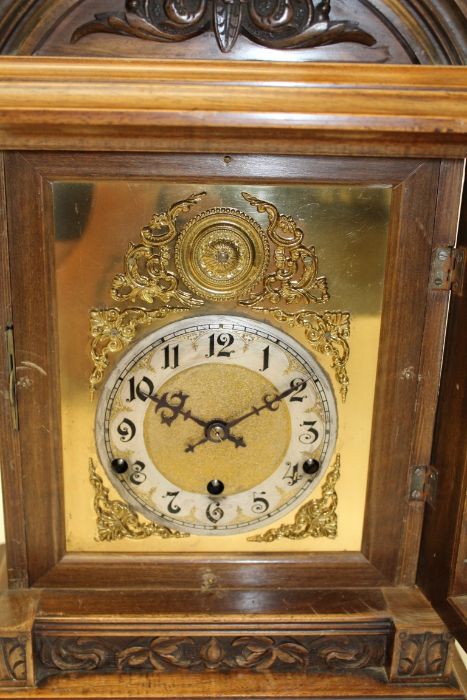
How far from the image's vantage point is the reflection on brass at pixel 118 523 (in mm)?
1037

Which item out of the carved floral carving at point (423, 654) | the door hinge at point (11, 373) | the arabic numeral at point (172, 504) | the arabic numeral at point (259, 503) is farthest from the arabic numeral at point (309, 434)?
the door hinge at point (11, 373)

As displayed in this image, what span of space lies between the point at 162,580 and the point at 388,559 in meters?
0.38

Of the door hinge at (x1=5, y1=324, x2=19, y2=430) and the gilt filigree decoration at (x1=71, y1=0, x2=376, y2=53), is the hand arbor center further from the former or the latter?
the gilt filigree decoration at (x1=71, y1=0, x2=376, y2=53)

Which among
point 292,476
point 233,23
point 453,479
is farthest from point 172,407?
point 233,23

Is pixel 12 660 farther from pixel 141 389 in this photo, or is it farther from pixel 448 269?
pixel 448 269

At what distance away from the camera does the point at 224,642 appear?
100 centimetres

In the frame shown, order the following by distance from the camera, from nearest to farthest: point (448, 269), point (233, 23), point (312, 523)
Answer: point (233, 23) < point (448, 269) < point (312, 523)

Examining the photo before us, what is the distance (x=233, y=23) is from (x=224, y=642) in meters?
0.90

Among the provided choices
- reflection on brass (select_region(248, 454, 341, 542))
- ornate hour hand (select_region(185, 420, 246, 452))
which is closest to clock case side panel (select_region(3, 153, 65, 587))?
ornate hour hand (select_region(185, 420, 246, 452))

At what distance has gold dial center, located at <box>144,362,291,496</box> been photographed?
1.01 m

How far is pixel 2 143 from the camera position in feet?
2.83

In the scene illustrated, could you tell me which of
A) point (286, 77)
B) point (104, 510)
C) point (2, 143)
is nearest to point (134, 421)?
point (104, 510)

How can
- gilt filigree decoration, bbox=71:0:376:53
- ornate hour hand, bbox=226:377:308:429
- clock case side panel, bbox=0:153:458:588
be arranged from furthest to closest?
ornate hour hand, bbox=226:377:308:429
clock case side panel, bbox=0:153:458:588
gilt filigree decoration, bbox=71:0:376:53

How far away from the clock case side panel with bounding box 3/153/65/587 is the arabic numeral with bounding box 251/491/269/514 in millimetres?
314
